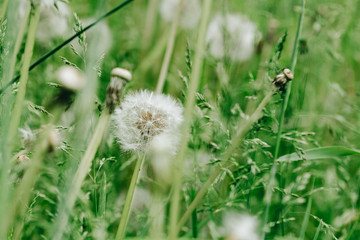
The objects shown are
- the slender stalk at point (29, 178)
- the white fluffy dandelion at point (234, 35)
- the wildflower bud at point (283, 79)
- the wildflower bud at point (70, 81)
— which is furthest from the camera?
the white fluffy dandelion at point (234, 35)

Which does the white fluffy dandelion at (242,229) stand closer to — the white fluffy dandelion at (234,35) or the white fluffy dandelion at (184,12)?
the white fluffy dandelion at (234,35)

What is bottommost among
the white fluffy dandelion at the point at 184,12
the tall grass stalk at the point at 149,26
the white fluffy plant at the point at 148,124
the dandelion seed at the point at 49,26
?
the white fluffy plant at the point at 148,124

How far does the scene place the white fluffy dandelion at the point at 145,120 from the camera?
75 cm

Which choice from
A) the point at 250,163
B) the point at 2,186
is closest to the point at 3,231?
the point at 2,186

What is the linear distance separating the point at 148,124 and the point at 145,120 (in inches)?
0.6

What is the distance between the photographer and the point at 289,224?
100cm

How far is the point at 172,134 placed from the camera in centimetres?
79

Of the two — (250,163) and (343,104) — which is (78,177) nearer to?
(250,163)

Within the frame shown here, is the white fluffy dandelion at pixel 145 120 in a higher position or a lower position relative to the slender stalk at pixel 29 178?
higher

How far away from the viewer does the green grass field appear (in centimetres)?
57

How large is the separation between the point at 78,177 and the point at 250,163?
1.21 feet

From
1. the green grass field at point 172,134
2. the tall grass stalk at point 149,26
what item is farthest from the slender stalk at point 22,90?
the tall grass stalk at point 149,26

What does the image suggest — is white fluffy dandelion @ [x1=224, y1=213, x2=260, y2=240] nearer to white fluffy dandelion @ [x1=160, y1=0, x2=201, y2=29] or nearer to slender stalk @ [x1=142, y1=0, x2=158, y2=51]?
slender stalk @ [x1=142, y1=0, x2=158, y2=51]

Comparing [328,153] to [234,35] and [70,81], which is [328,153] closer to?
[70,81]
